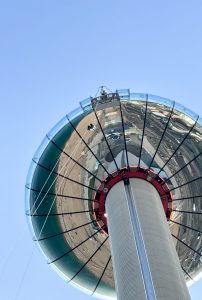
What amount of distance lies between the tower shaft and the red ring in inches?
29.4

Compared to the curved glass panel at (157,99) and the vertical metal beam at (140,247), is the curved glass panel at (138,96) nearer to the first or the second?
the curved glass panel at (157,99)

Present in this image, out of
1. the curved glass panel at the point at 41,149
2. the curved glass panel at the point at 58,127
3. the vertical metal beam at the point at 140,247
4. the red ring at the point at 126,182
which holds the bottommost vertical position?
the vertical metal beam at the point at 140,247

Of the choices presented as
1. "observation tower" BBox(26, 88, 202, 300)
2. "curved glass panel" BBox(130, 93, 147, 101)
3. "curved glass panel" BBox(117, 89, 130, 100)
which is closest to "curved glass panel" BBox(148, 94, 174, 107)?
"observation tower" BBox(26, 88, 202, 300)

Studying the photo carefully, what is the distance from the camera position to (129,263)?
47.2 ft

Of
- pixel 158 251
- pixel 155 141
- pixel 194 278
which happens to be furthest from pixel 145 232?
pixel 194 278

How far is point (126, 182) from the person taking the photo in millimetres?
18266

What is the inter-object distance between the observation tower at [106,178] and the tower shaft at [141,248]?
0.43 feet

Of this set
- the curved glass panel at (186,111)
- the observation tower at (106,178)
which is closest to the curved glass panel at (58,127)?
the observation tower at (106,178)

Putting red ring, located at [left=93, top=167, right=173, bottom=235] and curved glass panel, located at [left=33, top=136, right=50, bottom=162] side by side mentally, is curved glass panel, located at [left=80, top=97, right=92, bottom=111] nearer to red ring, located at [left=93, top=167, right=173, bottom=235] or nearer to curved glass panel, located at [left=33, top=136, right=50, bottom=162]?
curved glass panel, located at [left=33, top=136, right=50, bottom=162]

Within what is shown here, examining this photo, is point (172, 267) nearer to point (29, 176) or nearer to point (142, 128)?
point (142, 128)

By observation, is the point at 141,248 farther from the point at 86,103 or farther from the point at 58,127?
the point at 58,127

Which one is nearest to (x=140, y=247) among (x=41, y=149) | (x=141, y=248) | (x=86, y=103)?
(x=141, y=248)

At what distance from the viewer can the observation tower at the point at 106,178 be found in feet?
64.4

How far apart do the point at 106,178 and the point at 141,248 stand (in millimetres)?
5104
